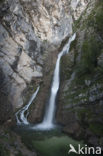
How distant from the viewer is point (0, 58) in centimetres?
2386

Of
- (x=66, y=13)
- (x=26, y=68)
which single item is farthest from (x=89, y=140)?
(x=66, y=13)

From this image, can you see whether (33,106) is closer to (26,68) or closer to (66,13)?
(26,68)

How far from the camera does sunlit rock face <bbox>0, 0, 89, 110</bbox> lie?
24.7 m

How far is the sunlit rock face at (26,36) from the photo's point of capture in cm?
2466

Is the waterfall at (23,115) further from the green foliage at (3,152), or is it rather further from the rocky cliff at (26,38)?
the green foliage at (3,152)

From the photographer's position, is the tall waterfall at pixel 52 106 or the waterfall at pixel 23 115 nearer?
the tall waterfall at pixel 52 106

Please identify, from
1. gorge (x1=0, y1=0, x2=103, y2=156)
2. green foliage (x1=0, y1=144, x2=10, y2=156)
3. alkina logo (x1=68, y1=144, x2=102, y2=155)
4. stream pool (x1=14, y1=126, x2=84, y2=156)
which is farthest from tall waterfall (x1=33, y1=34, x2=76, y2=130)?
green foliage (x1=0, y1=144, x2=10, y2=156)

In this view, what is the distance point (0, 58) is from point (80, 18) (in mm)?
19431

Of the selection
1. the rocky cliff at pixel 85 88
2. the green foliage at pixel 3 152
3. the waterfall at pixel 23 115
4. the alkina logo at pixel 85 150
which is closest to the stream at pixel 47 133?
the waterfall at pixel 23 115

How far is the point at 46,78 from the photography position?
27.5 meters

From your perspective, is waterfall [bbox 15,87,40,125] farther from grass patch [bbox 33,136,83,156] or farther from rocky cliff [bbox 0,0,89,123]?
grass patch [bbox 33,136,83,156]

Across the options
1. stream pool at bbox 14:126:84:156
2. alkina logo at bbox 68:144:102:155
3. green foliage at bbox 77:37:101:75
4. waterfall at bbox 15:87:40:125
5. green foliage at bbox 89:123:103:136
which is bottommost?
alkina logo at bbox 68:144:102:155

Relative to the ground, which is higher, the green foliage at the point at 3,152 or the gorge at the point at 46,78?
the gorge at the point at 46,78

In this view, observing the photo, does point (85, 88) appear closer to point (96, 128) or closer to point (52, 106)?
point (52, 106)
